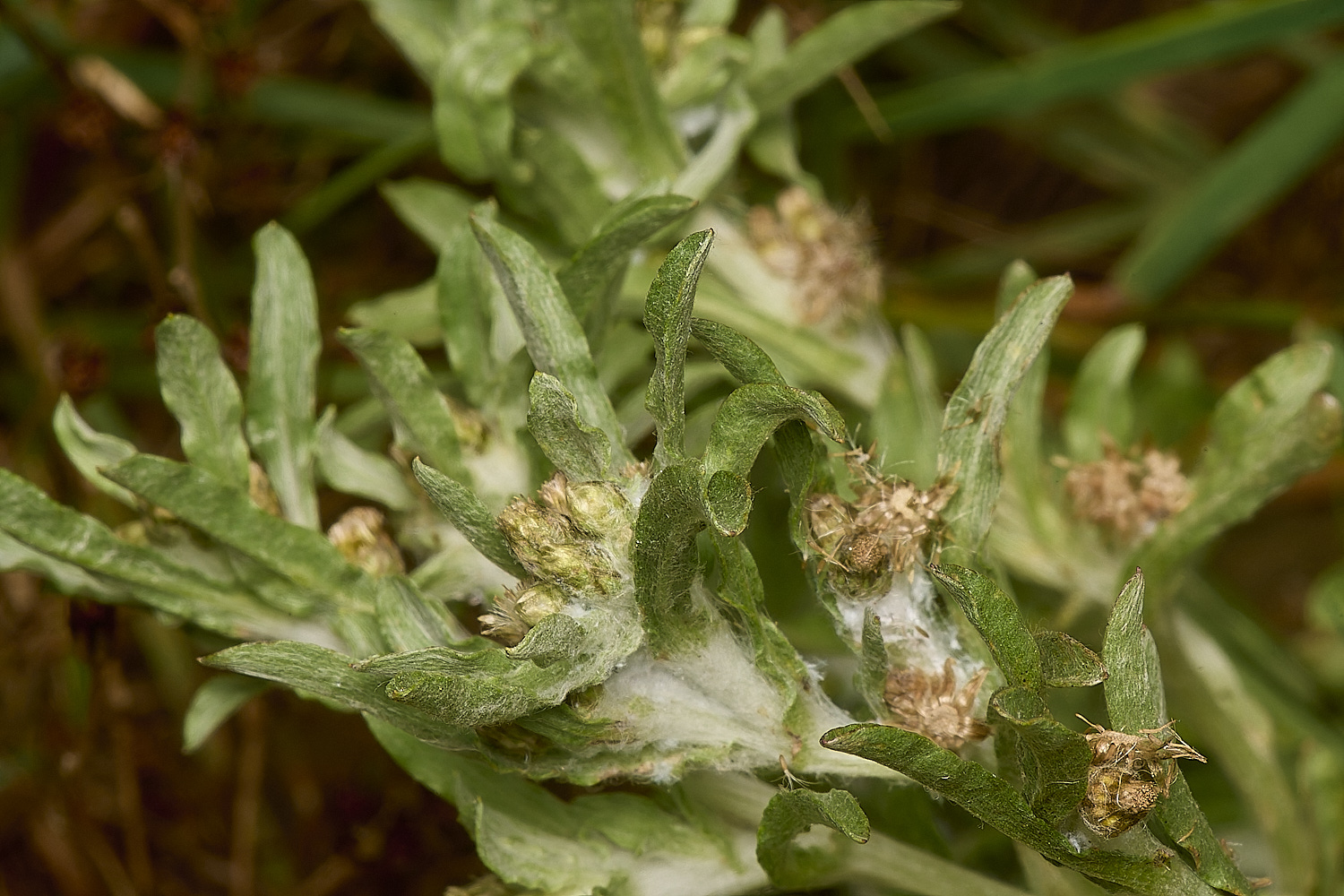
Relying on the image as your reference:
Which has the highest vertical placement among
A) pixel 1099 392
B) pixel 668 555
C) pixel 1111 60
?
pixel 1111 60

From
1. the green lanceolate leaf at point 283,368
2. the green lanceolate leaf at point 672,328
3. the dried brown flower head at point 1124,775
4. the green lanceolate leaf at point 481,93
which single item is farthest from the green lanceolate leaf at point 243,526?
the dried brown flower head at point 1124,775

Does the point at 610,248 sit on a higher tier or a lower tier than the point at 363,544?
higher

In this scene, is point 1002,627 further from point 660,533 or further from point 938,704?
point 660,533

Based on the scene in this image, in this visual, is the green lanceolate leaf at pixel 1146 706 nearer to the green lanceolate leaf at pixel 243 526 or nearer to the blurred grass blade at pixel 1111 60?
the green lanceolate leaf at pixel 243 526

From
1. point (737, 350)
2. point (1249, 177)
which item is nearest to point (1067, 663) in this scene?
point (737, 350)

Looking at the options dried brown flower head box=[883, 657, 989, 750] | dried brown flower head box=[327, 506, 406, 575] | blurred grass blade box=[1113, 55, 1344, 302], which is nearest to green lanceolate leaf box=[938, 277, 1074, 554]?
dried brown flower head box=[883, 657, 989, 750]

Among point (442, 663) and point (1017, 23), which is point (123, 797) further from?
point (1017, 23)

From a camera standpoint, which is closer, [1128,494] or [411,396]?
[411,396]

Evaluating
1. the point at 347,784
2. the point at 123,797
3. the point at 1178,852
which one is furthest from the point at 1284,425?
the point at 123,797
